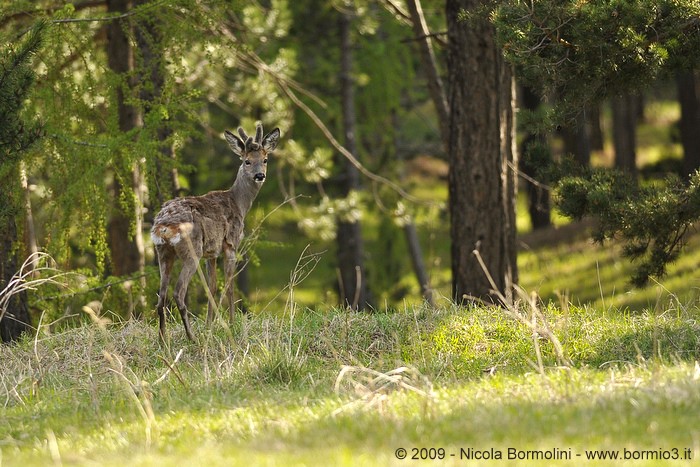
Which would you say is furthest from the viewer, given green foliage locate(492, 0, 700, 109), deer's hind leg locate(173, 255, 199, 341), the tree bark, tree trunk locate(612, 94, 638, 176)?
tree trunk locate(612, 94, 638, 176)

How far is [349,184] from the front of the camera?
72.5ft

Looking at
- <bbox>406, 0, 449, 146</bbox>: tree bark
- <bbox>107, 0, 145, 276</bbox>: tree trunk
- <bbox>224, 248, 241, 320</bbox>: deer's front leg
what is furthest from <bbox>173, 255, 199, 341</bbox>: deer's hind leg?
<bbox>406, 0, 449, 146</bbox>: tree bark

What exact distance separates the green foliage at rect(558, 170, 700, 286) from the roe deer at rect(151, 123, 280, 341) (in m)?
3.09

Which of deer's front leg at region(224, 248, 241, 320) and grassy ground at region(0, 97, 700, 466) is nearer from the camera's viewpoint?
grassy ground at region(0, 97, 700, 466)

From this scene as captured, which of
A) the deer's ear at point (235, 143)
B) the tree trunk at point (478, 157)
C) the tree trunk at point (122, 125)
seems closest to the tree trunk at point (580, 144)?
the tree trunk at point (478, 157)

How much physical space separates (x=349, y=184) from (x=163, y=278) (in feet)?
43.6

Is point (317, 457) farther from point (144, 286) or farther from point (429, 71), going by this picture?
point (429, 71)

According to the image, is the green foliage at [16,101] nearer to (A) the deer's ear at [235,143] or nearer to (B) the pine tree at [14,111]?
(B) the pine tree at [14,111]

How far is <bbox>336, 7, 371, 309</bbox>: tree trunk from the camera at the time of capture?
21406 millimetres

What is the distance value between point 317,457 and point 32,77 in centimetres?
487

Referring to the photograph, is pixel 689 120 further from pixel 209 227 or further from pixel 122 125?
pixel 209 227

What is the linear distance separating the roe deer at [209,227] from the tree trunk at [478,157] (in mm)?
2521

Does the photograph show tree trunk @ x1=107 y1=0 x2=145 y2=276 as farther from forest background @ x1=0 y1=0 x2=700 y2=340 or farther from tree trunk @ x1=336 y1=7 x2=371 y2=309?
tree trunk @ x1=336 y1=7 x2=371 y2=309

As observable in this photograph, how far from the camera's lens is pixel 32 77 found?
8828mm
